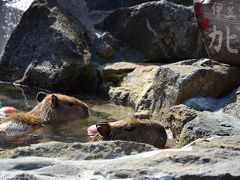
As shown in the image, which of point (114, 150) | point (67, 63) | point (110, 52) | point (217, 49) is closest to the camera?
point (114, 150)

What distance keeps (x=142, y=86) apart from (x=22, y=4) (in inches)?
200

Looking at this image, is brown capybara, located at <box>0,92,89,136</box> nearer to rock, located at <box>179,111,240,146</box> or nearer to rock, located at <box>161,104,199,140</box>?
rock, located at <box>161,104,199,140</box>

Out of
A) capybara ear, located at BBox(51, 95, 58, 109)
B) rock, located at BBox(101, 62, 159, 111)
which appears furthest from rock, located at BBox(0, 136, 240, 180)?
rock, located at BBox(101, 62, 159, 111)

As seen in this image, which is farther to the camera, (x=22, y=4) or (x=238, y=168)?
(x=22, y=4)

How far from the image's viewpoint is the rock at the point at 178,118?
709cm

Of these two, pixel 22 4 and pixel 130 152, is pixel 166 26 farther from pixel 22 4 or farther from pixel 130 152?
pixel 130 152

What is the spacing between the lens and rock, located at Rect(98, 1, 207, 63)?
12.8 metres

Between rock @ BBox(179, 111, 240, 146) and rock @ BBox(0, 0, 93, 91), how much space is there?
17.6 ft

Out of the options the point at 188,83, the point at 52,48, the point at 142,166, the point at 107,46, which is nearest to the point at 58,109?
the point at 188,83

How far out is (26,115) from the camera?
26.9 feet

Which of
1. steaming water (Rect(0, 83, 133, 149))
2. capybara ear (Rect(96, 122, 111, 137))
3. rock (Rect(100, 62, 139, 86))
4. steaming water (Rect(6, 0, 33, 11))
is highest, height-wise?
steaming water (Rect(6, 0, 33, 11))

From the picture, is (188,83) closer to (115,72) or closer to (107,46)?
(115,72)

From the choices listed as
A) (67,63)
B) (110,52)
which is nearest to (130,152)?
(67,63)

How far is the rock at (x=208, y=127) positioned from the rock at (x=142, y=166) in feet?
6.37
